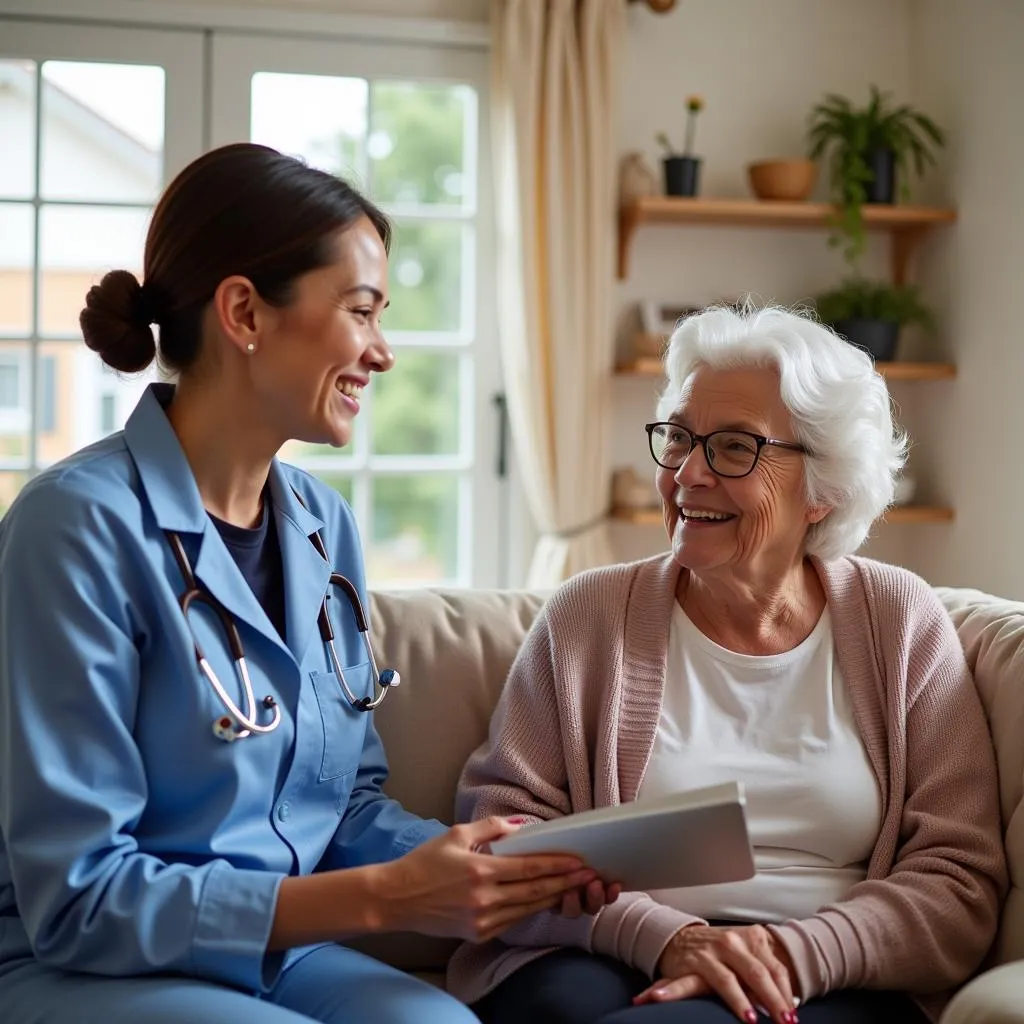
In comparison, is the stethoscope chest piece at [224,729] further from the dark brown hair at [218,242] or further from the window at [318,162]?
the window at [318,162]

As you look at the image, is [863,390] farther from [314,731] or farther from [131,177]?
[131,177]

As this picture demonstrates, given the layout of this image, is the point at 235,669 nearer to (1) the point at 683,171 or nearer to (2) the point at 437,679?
(2) the point at 437,679

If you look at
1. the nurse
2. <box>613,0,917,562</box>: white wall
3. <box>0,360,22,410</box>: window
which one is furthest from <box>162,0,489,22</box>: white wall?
the nurse

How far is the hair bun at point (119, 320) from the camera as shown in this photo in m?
1.58

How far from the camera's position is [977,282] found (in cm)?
373

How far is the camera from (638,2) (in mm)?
3850

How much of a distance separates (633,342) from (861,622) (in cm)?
220

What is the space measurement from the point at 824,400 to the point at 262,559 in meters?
0.82

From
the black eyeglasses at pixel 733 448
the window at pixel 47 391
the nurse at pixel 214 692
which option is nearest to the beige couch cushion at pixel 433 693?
the nurse at pixel 214 692

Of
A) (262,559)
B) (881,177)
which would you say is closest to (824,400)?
(262,559)

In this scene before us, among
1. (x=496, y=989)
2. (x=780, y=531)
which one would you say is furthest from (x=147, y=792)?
(x=780, y=531)

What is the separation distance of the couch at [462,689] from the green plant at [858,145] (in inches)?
72.6

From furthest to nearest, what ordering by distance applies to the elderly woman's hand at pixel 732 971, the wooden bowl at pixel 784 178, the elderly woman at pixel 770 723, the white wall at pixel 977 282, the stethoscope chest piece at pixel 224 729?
1. the wooden bowl at pixel 784 178
2. the white wall at pixel 977 282
3. the elderly woman at pixel 770 723
4. the elderly woman's hand at pixel 732 971
5. the stethoscope chest piece at pixel 224 729

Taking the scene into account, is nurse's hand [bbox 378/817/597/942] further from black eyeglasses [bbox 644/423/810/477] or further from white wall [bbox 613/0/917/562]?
white wall [bbox 613/0/917/562]
